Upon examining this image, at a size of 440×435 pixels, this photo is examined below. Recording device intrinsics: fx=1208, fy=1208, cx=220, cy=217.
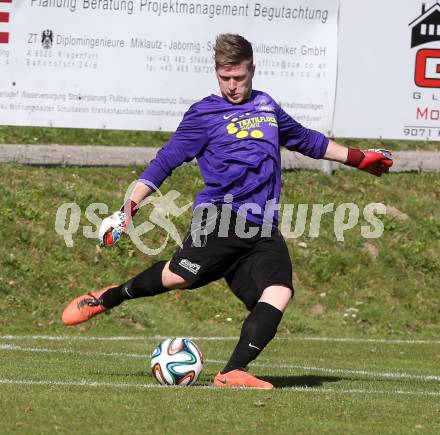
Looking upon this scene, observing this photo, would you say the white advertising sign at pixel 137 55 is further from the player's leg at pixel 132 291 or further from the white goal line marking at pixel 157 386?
the white goal line marking at pixel 157 386

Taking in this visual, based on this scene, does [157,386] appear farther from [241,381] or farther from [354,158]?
[354,158]

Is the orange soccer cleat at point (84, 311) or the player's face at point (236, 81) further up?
the player's face at point (236, 81)

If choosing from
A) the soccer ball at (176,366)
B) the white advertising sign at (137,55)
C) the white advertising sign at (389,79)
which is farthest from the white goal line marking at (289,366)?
the white advertising sign at (389,79)

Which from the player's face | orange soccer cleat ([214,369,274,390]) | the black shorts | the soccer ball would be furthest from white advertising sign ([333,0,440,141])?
orange soccer cleat ([214,369,274,390])

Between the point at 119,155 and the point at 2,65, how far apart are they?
7.68 feet

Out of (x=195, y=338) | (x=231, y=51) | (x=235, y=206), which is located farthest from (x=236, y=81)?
(x=195, y=338)

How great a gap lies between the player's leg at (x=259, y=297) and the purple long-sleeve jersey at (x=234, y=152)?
0.24m

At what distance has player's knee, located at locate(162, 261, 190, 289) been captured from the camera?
8102mm

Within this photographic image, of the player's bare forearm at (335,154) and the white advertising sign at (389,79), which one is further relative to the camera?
the white advertising sign at (389,79)

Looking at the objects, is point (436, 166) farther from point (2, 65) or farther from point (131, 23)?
point (2, 65)

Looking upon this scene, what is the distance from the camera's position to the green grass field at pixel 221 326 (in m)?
6.63

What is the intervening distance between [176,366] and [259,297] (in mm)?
714

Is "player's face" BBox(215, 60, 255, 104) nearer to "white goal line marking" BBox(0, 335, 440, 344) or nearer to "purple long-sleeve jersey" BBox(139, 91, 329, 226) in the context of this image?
"purple long-sleeve jersey" BBox(139, 91, 329, 226)

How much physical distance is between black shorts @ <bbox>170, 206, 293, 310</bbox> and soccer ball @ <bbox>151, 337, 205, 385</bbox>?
1.56 feet
